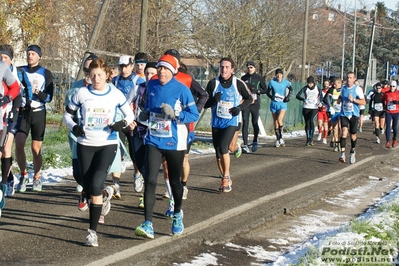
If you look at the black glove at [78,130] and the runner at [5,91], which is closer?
the black glove at [78,130]

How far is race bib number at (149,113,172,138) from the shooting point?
25.5 ft

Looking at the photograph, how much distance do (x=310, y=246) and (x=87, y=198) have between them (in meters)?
2.36

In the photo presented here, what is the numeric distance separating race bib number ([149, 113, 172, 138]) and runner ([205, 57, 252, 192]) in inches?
134

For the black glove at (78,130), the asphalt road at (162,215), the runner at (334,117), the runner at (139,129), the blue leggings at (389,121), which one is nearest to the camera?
the asphalt road at (162,215)

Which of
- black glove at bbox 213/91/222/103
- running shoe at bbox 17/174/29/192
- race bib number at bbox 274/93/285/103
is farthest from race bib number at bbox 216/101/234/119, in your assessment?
race bib number at bbox 274/93/285/103

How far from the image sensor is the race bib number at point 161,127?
7758 mm

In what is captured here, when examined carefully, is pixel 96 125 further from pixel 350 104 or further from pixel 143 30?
pixel 143 30

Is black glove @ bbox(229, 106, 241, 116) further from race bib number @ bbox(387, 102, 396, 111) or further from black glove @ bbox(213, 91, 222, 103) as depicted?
race bib number @ bbox(387, 102, 396, 111)

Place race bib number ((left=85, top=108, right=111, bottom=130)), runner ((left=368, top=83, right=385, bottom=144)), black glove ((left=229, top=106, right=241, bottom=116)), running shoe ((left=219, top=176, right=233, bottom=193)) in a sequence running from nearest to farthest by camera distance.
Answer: race bib number ((left=85, top=108, right=111, bottom=130)), black glove ((left=229, top=106, right=241, bottom=116)), running shoe ((left=219, top=176, right=233, bottom=193)), runner ((left=368, top=83, right=385, bottom=144))

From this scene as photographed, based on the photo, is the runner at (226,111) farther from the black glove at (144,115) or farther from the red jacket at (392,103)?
the red jacket at (392,103)

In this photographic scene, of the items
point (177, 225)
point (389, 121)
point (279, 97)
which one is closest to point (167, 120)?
point (177, 225)

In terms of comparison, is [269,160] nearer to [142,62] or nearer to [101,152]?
[142,62]

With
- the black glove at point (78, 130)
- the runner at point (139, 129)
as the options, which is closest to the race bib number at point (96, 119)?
the black glove at point (78, 130)

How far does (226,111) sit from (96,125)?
4086mm
